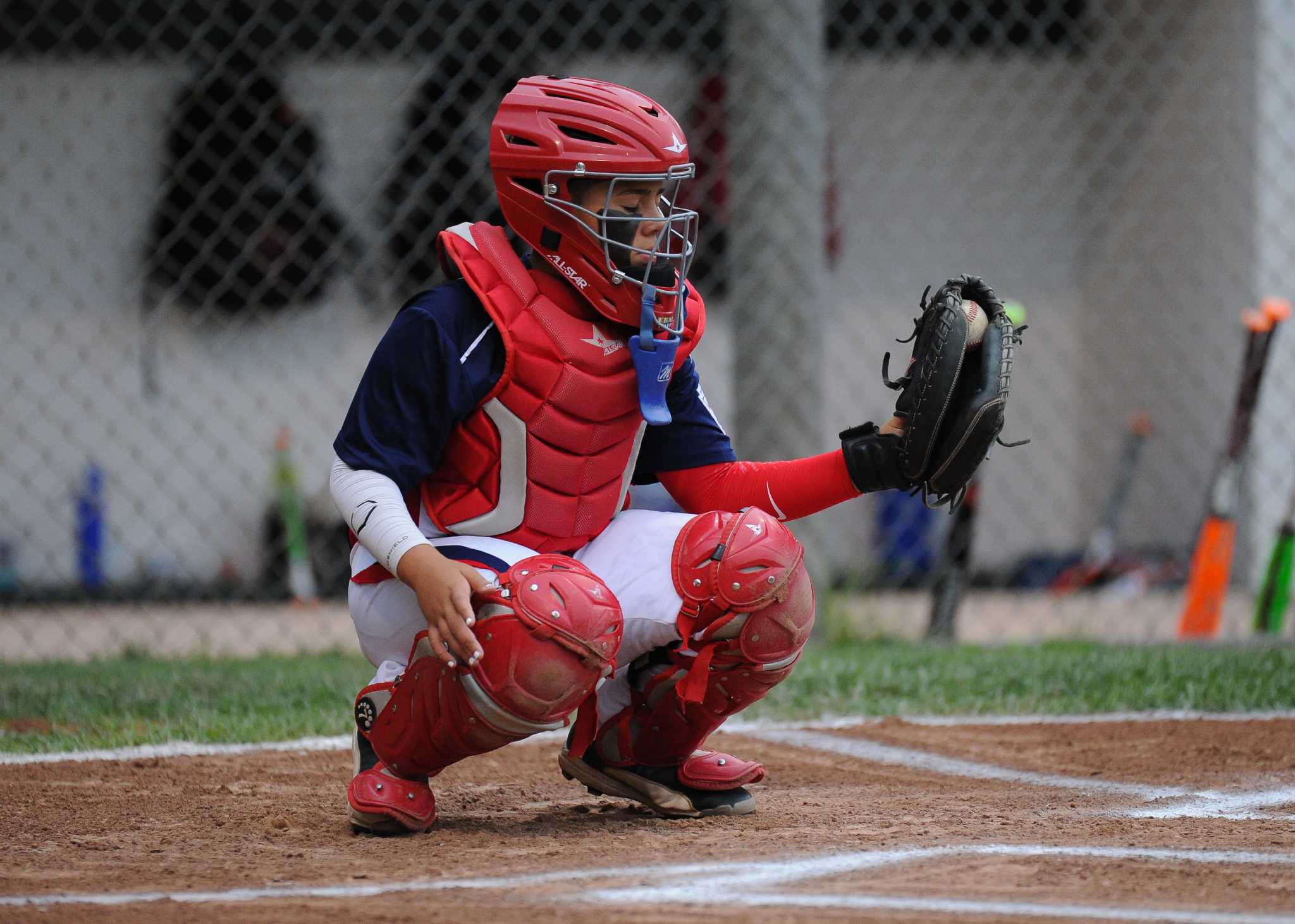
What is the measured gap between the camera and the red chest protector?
2.61 metres

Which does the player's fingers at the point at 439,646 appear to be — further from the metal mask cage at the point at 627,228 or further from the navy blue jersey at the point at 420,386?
the metal mask cage at the point at 627,228

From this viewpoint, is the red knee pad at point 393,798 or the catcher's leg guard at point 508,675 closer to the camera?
the catcher's leg guard at point 508,675

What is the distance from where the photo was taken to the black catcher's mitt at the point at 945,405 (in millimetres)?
2668

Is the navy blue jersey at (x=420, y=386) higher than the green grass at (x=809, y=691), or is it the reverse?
the navy blue jersey at (x=420, y=386)

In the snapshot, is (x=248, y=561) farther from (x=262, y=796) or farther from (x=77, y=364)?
(x=262, y=796)

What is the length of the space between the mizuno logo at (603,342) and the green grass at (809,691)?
1412mm

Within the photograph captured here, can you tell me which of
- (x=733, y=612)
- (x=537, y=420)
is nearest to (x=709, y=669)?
(x=733, y=612)

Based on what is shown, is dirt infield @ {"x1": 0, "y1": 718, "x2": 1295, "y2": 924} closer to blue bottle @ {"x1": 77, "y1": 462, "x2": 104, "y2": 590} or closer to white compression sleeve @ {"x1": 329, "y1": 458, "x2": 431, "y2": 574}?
white compression sleeve @ {"x1": 329, "y1": 458, "x2": 431, "y2": 574}

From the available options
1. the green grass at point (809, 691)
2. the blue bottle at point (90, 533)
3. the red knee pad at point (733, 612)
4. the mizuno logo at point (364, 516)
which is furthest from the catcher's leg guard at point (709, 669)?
the blue bottle at point (90, 533)

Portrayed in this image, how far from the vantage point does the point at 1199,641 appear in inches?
200

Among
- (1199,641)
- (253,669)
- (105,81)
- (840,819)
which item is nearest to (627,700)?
(840,819)

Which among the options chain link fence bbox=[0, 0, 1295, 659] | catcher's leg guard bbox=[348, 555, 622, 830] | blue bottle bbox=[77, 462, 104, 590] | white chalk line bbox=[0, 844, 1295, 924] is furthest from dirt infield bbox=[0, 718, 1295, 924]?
blue bottle bbox=[77, 462, 104, 590]

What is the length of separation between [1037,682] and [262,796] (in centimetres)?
217

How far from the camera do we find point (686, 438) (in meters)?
2.92
